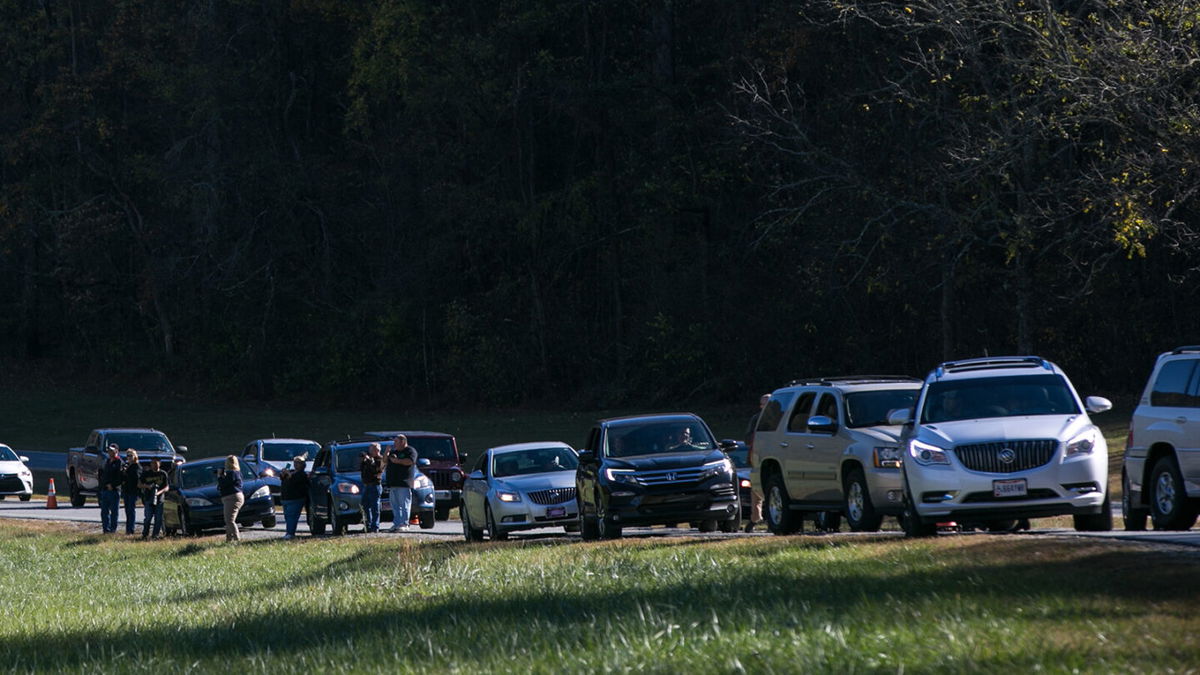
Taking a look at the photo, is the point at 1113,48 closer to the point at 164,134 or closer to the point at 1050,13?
the point at 1050,13

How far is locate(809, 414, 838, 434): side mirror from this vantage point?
64.7 feet

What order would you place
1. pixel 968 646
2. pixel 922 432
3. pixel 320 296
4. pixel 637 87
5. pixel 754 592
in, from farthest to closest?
1. pixel 320 296
2. pixel 637 87
3. pixel 922 432
4. pixel 754 592
5. pixel 968 646

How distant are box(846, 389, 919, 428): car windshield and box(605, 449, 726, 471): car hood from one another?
2.79 metres

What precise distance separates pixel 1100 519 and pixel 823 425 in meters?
3.28

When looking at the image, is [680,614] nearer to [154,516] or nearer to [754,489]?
[754,489]

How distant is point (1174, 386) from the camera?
17.8 m

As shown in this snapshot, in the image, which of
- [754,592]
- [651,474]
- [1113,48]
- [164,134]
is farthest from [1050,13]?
[164,134]

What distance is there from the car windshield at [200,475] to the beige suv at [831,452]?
15.1 m

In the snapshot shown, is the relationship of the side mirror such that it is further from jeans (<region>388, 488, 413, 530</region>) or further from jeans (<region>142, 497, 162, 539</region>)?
jeans (<region>142, 497, 162, 539</region>)

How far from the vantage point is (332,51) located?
65.7m

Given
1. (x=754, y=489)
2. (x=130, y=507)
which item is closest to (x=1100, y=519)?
(x=754, y=489)

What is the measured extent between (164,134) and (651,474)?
50.8 m

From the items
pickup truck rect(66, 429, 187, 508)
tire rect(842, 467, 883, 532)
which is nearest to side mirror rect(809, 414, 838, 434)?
tire rect(842, 467, 883, 532)

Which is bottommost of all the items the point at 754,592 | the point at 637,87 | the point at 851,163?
the point at 754,592
